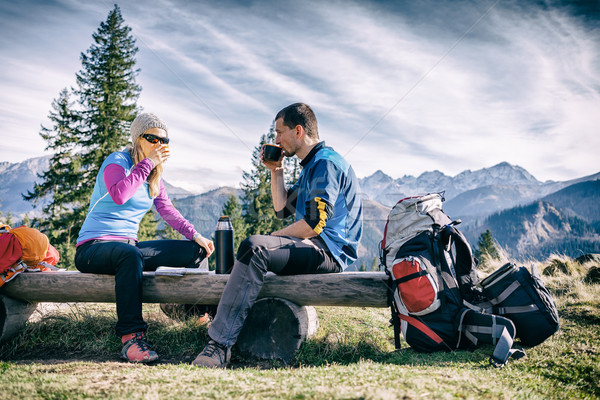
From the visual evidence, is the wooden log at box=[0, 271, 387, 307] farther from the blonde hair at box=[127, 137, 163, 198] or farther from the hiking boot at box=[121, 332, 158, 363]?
the blonde hair at box=[127, 137, 163, 198]

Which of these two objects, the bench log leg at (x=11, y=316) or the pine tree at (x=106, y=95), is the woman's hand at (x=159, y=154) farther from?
the pine tree at (x=106, y=95)

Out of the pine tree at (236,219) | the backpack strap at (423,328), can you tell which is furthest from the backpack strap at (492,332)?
the pine tree at (236,219)

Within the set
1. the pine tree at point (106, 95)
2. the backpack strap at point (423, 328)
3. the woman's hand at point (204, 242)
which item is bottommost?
the backpack strap at point (423, 328)

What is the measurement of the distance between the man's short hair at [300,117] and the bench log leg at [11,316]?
12.8ft

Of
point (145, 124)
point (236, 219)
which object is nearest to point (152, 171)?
point (145, 124)

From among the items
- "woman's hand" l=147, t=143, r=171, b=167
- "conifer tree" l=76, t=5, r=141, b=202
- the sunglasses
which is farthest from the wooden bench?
"conifer tree" l=76, t=5, r=141, b=202

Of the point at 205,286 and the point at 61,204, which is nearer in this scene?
the point at 205,286

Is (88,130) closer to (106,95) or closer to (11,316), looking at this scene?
(106,95)

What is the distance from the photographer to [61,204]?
2556 centimetres

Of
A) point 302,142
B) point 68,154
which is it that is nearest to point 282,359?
point 302,142

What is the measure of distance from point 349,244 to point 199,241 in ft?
6.38

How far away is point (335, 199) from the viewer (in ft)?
13.2

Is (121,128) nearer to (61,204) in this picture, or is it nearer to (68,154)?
(68,154)

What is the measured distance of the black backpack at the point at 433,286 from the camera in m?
3.58
